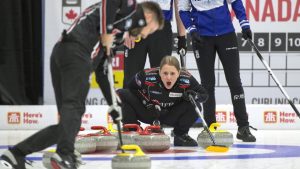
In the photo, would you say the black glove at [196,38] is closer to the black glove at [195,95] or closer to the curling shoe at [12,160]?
the black glove at [195,95]

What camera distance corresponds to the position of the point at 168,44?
5.71m

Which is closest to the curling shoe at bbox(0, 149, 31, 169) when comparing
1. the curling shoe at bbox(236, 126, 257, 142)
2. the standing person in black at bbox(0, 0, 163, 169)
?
the standing person in black at bbox(0, 0, 163, 169)

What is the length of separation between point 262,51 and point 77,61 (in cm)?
441

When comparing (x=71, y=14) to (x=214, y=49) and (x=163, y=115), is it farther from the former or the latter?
(x=163, y=115)

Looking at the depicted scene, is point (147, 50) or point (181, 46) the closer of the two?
point (147, 50)

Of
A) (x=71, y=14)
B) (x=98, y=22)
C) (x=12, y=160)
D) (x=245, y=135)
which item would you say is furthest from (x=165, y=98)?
(x=71, y=14)

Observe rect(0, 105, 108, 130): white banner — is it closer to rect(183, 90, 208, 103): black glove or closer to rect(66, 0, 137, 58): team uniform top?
rect(183, 90, 208, 103): black glove

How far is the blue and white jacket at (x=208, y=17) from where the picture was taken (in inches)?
222

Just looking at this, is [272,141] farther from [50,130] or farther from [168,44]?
[50,130]

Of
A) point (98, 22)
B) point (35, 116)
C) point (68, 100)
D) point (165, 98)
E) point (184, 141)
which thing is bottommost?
point (35, 116)

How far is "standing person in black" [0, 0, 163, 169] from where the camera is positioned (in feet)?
11.2

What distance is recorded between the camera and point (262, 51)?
298 inches

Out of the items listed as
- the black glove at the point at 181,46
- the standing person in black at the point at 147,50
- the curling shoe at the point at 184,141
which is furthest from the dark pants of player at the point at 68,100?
the black glove at the point at 181,46

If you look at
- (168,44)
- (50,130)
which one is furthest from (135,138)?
(50,130)
